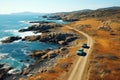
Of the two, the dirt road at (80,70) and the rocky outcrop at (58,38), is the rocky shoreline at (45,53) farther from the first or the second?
the dirt road at (80,70)

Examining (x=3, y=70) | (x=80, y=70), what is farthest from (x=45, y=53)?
(x=80, y=70)

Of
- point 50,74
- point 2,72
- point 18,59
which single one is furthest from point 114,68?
point 18,59

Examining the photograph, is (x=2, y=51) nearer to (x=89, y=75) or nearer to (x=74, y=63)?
(x=74, y=63)

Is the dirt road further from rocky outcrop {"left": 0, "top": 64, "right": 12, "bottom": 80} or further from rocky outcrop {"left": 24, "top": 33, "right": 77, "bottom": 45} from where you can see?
rocky outcrop {"left": 24, "top": 33, "right": 77, "bottom": 45}

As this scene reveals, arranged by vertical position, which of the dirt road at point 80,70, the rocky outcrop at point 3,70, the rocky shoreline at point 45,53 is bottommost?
the rocky outcrop at point 3,70

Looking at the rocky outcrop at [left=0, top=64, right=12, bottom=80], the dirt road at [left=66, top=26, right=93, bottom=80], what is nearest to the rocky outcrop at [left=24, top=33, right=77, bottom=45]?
the rocky outcrop at [left=0, top=64, right=12, bottom=80]

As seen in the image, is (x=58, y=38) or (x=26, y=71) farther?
(x=58, y=38)

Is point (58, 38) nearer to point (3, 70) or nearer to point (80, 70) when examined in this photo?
point (3, 70)

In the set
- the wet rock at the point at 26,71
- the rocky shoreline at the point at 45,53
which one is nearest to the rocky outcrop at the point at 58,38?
the rocky shoreline at the point at 45,53

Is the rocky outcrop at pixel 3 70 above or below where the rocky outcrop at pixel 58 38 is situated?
below

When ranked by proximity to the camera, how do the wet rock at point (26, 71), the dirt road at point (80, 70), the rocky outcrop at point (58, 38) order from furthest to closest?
the rocky outcrop at point (58, 38) < the wet rock at point (26, 71) < the dirt road at point (80, 70)

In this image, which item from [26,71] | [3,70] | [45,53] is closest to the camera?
[26,71]
